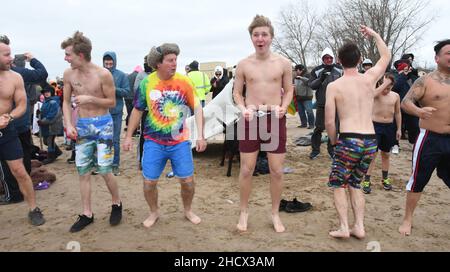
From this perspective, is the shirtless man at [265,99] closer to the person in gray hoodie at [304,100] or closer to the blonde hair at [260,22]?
the blonde hair at [260,22]

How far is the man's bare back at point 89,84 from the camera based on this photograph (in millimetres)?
3639

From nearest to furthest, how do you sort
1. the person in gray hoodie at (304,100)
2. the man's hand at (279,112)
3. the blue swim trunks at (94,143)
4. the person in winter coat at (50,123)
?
the man's hand at (279,112) → the blue swim trunks at (94,143) → the person in winter coat at (50,123) → the person in gray hoodie at (304,100)

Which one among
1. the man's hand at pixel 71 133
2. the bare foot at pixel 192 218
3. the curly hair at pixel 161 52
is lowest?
the bare foot at pixel 192 218

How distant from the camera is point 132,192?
507 centimetres

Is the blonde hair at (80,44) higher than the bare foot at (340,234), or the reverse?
the blonde hair at (80,44)

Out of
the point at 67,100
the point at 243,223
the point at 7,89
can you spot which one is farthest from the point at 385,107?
the point at 7,89

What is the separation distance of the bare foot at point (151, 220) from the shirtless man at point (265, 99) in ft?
3.41

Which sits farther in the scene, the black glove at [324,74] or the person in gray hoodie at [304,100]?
the person in gray hoodie at [304,100]

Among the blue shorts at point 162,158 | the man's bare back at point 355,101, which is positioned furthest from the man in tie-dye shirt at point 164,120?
the man's bare back at point 355,101

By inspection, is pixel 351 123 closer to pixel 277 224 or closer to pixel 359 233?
pixel 359 233

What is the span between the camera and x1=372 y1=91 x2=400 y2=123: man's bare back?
499 centimetres

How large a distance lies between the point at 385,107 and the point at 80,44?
14.0 ft

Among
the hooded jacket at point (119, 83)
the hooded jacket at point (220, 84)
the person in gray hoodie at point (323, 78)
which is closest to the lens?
the hooded jacket at point (119, 83)

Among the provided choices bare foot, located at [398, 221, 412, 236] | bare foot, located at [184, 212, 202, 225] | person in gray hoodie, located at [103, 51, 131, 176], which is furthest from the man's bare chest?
bare foot, located at [398, 221, 412, 236]
